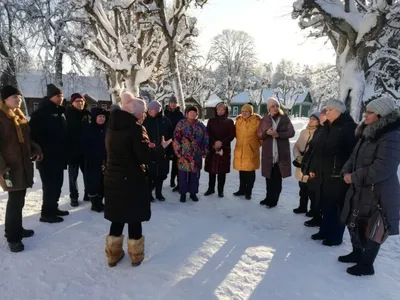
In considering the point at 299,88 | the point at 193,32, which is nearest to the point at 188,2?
the point at 193,32

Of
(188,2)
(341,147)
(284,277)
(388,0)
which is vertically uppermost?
(188,2)

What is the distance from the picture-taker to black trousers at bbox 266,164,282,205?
18.4 feet

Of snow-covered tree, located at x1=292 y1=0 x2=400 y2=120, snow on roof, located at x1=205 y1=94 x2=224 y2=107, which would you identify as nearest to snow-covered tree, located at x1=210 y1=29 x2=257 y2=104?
snow on roof, located at x1=205 y1=94 x2=224 y2=107

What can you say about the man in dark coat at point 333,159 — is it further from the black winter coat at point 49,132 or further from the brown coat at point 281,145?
the black winter coat at point 49,132

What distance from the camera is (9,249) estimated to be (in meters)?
3.70

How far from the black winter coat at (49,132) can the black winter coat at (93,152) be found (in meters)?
0.46

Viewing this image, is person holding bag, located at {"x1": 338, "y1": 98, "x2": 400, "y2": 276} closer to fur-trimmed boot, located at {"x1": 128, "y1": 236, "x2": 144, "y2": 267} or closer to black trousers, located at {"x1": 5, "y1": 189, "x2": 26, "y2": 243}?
fur-trimmed boot, located at {"x1": 128, "y1": 236, "x2": 144, "y2": 267}

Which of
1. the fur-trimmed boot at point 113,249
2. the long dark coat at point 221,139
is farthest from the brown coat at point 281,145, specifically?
the fur-trimmed boot at point 113,249

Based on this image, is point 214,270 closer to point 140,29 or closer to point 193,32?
point 193,32

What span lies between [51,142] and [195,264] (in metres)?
2.71

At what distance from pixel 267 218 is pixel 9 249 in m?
3.72

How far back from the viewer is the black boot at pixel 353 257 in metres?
3.61

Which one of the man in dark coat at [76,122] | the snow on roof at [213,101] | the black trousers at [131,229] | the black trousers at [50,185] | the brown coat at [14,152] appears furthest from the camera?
the snow on roof at [213,101]

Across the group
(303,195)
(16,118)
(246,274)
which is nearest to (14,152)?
(16,118)
